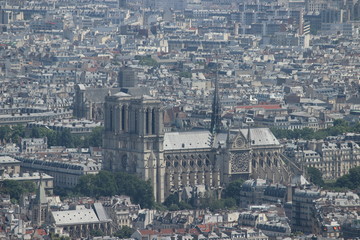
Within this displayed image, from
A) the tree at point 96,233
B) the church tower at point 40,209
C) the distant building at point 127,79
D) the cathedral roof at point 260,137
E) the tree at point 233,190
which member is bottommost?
the tree at point 233,190

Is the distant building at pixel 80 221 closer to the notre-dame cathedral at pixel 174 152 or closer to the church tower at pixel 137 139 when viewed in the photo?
the church tower at pixel 137 139

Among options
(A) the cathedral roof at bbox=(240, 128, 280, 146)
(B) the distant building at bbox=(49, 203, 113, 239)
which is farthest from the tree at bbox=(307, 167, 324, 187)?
(B) the distant building at bbox=(49, 203, 113, 239)

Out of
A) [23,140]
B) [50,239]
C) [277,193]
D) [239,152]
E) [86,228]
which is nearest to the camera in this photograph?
[50,239]

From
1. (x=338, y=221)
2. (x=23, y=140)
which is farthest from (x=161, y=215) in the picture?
(x=23, y=140)

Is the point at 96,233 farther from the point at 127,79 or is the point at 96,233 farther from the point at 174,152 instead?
the point at 127,79

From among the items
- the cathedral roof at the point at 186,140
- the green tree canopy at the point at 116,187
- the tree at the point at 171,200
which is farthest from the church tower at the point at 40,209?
the cathedral roof at the point at 186,140

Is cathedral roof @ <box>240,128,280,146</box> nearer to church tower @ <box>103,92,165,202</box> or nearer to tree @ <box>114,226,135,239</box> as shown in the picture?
church tower @ <box>103,92,165,202</box>

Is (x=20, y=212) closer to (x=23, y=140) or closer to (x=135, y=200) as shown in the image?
(x=135, y=200)
